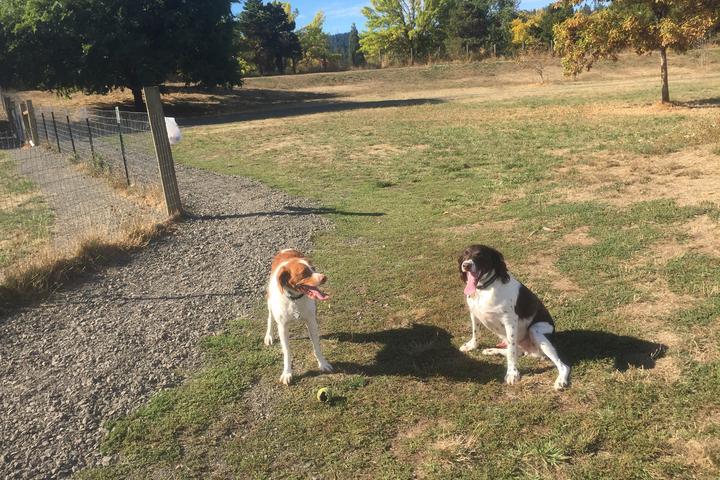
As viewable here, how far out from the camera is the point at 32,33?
88.6ft

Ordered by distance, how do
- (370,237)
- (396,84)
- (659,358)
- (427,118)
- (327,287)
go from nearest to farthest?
(659,358) < (327,287) < (370,237) < (427,118) < (396,84)

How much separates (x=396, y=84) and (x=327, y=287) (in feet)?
131

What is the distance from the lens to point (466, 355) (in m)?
4.00

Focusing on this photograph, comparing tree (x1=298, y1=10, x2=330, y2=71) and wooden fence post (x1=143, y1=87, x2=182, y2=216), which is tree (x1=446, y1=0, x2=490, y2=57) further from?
wooden fence post (x1=143, y1=87, x2=182, y2=216)

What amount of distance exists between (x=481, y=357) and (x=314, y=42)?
223 ft

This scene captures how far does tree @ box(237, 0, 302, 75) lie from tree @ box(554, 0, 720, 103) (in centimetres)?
4327

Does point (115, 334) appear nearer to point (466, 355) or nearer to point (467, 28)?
point (466, 355)

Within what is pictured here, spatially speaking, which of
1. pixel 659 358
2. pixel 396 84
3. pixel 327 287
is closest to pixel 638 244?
pixel 659 358

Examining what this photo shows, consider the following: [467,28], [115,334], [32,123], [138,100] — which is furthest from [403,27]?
[115,334]

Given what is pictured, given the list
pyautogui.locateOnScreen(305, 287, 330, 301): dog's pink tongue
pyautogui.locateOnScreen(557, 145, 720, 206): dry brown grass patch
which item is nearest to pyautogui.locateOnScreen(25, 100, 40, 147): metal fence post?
pyautogui.locateOnScreen(557, 145, 720, 206): dry brown grass patch

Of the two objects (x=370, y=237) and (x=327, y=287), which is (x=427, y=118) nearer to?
(x=370, y=237)

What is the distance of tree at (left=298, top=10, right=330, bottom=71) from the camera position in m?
65.2

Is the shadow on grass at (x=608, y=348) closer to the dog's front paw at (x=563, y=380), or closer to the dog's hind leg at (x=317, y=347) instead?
the dog's front paw at (x=563, y=380)

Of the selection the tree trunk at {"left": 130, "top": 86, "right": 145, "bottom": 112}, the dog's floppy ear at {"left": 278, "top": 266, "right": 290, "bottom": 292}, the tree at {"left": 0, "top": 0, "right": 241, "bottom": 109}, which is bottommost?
the dog's floppy ear at {"left": 278, "top": 266, "right": 290, "bottom": 292}
